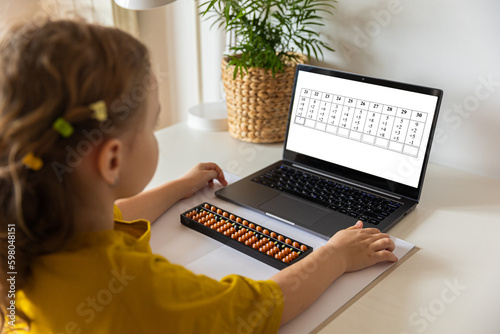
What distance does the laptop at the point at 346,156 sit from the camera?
910mm

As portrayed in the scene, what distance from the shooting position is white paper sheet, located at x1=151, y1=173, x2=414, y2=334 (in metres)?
0.68

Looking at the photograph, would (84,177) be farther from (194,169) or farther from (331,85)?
(331,85)

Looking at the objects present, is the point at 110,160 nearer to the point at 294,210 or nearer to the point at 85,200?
the point at 85,200

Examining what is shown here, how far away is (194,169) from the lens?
3.32 ft

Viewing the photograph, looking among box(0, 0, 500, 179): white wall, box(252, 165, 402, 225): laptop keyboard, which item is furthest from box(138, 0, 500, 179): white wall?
box(252, 165, 402, 225): laptop keyboard

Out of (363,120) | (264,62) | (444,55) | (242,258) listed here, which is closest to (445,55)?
(444,55)

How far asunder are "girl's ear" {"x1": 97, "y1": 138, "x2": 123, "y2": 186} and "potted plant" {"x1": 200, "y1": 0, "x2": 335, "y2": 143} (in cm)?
62

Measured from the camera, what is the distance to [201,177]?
39.2 inches

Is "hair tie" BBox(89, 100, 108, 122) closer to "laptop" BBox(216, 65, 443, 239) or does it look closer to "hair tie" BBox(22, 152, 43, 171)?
"hair tie" BBox(22, 152, 43, 171)

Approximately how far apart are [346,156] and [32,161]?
0.69m

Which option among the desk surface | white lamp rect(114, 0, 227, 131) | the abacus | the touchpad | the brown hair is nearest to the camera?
the brown hair

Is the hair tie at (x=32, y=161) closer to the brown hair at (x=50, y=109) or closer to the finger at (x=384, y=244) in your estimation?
the brown hair at (x=50, y=109)

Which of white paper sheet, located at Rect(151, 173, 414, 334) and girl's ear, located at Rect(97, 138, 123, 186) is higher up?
girl's ear, located at Rect(97, 138, 123, 186)

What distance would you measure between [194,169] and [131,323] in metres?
0.48
